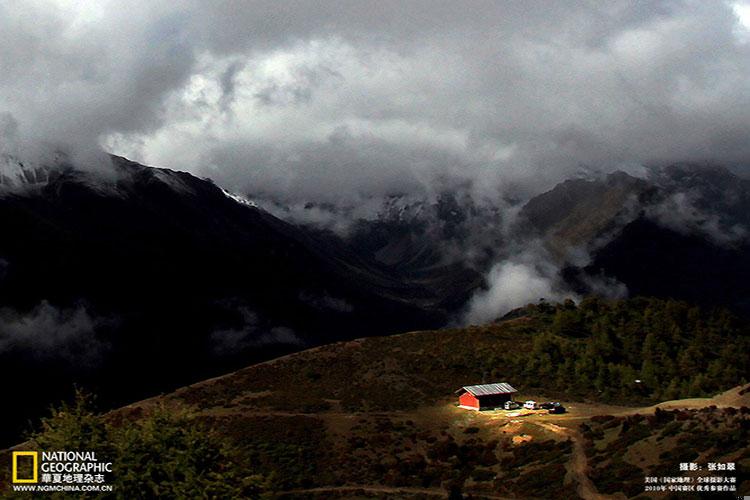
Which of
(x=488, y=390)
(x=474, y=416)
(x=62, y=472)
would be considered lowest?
(x=474, y=416)

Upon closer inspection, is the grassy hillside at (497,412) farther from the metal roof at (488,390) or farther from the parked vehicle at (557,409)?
the metal roof at (488,390)

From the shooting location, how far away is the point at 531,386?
405 feet

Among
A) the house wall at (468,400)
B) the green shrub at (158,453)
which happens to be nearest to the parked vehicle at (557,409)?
the house wall at (468,400)

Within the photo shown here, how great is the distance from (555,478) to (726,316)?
11423cm

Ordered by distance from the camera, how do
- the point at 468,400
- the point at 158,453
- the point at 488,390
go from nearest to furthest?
the point at 158,453, the point at 468,400, the point at 488,390

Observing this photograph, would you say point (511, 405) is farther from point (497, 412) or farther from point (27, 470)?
point (27, 470)

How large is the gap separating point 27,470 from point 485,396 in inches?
3209

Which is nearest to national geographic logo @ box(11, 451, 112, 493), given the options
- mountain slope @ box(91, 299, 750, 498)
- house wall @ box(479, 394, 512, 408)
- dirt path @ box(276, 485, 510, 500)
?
mountain slope @ box(91, 299, 750, 498)

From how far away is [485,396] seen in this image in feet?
354

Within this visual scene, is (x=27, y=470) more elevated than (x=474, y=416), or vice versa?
(x=27, y=470)

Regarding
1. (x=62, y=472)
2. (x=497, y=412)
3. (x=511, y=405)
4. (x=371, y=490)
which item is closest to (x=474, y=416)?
(x=497, y=412)

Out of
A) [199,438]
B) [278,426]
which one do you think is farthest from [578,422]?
[199,438]

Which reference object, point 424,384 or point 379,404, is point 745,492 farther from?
point 424,384

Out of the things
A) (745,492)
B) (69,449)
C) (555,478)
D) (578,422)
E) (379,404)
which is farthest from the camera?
(379,404)
